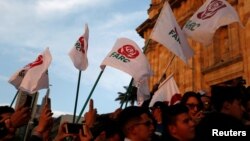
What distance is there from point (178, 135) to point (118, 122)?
2.22ft

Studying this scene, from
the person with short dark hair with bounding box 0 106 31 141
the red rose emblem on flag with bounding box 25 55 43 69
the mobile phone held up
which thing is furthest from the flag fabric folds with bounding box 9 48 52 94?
the mobile phone held up

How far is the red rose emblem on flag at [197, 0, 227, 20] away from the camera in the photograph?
23.9 feet

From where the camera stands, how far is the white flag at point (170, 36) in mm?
7016

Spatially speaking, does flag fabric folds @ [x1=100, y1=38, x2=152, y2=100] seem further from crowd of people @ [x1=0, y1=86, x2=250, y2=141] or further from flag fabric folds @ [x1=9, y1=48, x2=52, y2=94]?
crowd of people @ [x1=0, y1=86, x2=250, y2=141]

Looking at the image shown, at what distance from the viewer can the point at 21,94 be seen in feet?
25.2

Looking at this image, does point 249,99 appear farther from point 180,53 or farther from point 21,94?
point 21,94

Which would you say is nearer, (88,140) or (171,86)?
(88,140)

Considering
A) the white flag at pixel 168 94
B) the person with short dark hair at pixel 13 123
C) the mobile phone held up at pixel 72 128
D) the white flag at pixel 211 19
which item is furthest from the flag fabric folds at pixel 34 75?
the mobile phone held up at pixel 72 128

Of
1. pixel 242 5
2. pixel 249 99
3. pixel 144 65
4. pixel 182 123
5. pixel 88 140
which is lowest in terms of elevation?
pixel 88 140

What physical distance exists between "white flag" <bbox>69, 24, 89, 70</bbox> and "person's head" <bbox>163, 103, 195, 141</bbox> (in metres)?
3.72

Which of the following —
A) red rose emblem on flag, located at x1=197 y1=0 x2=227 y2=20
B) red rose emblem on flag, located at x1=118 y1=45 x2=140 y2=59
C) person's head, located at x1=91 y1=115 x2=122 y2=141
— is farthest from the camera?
red rose emblem on flag, located at x1=197 y1=0 x2=227 y2=20

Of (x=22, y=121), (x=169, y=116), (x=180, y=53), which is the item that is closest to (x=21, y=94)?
(x=180, y=53)

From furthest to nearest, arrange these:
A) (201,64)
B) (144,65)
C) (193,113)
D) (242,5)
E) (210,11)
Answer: (201,64) < (242,5) < (210,11) < (144,65) < (193,113)

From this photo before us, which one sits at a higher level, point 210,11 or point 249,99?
point 210,11
